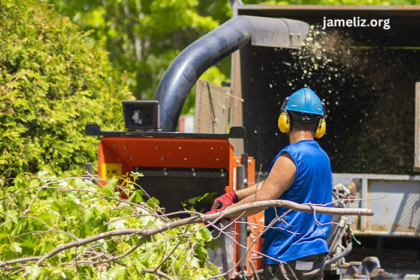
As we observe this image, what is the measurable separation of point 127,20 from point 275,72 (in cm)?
1022

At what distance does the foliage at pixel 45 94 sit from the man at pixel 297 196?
2.71 metres

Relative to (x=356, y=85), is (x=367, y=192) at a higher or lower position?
lower

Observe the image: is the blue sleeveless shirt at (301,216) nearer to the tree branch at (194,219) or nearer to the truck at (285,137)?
the truck at (285,137)

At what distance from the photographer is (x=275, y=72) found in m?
9.88

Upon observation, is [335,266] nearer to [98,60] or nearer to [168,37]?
[98,60]

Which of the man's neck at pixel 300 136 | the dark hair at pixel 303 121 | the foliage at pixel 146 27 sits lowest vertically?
the man's neck at pixel 300 136

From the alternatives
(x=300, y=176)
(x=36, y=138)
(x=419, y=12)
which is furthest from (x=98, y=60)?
(x=300, y=176)

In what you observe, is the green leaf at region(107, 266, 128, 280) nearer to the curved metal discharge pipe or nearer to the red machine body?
the red machine body

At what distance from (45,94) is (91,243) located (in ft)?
11.9

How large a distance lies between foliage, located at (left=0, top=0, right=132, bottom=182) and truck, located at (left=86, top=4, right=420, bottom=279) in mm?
1110

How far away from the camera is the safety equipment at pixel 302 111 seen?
470cm

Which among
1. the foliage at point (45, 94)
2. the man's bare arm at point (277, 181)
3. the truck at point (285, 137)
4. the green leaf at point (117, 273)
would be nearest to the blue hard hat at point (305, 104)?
the man's bare arm at point (277, 181)

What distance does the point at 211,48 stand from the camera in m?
7.18

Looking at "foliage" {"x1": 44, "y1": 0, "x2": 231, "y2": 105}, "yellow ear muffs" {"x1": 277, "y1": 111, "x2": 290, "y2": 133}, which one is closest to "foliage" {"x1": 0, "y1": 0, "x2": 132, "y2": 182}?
"yellow ear muffs" {"x1": 277, "y1": 111, "x2": 290, "y2": 133}
